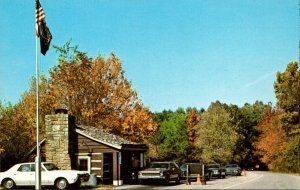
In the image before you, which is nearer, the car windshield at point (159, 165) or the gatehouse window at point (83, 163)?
the gatehouse window at point (83, 163)

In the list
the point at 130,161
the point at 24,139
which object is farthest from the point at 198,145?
the point at 130,161

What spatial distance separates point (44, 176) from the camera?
28344mm

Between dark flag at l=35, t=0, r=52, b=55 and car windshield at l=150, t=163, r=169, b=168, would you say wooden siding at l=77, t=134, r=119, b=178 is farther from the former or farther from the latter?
dark flag at l=35, t=0, r=52, b=55

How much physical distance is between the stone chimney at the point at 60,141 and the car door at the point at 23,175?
171 inches

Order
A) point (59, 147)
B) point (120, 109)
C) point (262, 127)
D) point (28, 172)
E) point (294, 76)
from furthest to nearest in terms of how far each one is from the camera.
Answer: point (262, 127), point (294, 76), point (120, 109), point (59, 147), point (28, 172)

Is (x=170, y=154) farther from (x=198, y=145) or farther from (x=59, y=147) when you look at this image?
(x=59, y=147)

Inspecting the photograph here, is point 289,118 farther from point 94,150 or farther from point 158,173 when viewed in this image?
point 94,150

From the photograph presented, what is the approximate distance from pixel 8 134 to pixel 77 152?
1679 cm

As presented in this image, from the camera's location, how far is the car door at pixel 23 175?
28781mm

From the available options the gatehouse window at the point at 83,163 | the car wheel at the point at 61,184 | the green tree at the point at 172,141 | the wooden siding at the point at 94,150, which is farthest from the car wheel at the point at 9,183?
the green tree at the point at 172,141

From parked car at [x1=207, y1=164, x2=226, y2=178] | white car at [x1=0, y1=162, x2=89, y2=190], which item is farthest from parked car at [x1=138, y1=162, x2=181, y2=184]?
parked car at [x1=207, y1=164, x2=226, y2=178]

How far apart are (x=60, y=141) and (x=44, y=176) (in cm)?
530

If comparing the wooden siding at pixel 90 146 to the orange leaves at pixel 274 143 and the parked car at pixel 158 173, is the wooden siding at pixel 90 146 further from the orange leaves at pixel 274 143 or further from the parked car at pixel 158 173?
the orange leaves at pixel 274 143

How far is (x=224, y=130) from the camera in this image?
82.1 metres
